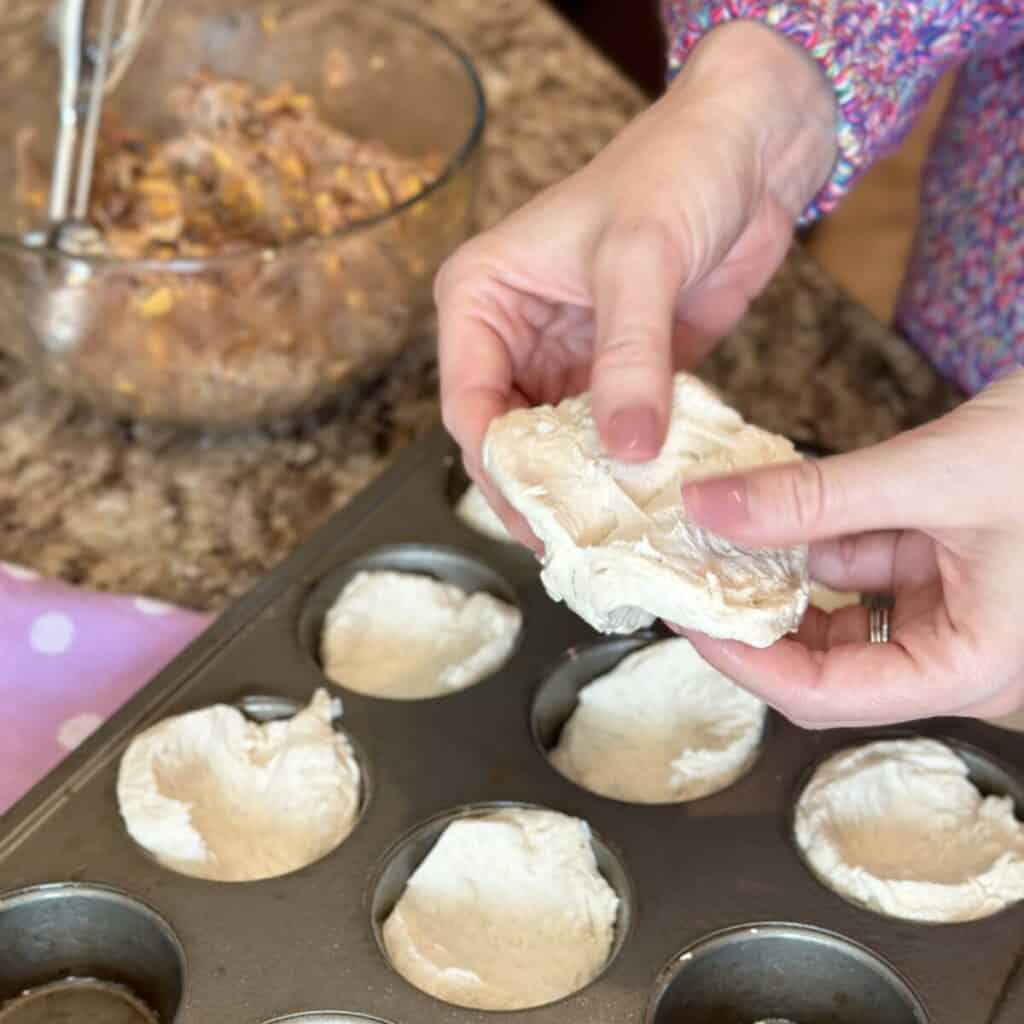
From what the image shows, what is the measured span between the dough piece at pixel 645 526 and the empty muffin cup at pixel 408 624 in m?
0.30

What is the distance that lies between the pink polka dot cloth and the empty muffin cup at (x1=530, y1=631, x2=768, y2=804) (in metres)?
0.42

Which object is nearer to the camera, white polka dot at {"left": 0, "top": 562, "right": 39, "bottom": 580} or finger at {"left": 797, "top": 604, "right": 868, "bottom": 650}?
finger at {"left": 797, "top": 604, "right": 868, "bottom": 650}

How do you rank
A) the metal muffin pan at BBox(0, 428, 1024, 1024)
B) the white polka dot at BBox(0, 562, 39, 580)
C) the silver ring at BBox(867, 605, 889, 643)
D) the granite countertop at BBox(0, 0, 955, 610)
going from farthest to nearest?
the granite countertop at BBox(0, 0, 955, 610) → the white polka dot at BBox(0, 562, 39, 580) → the silver ring at BBox(867, 605, 889, 643) → the metal muffin pan at BBox(0, 428, 1024, 1024)

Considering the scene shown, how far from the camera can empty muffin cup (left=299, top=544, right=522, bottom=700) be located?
1622 mm

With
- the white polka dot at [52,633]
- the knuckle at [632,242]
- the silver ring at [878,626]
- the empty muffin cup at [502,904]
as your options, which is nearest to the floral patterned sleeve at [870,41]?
the knuckle at [632,242]

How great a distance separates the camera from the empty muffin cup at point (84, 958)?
4.45 ft

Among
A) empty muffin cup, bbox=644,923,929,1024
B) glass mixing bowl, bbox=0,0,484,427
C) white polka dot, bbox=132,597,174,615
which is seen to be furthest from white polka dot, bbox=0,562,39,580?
empty muffin cup, bbox=644,923,929,1024

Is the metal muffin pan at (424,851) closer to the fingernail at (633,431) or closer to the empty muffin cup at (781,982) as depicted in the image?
the empty muffin cup at (781,982)

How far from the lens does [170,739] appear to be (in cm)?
149

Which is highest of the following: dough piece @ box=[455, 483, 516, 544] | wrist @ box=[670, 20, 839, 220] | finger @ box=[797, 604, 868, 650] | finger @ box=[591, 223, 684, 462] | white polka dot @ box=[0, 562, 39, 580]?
wrist @ box=[670, 20, 839, 220]

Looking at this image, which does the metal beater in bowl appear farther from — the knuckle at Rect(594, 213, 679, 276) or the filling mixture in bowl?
the knuckle at Rect(594, 213, 679, 276)

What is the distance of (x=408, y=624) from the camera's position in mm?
1676

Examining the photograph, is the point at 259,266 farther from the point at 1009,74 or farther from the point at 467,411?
the point at 1009,74

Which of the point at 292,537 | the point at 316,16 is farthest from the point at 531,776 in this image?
the point at 316,16
